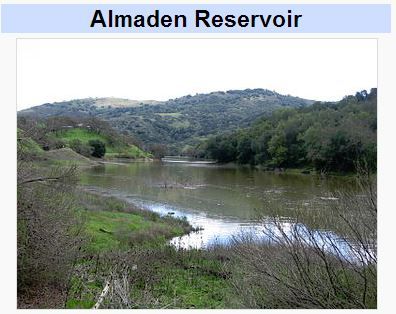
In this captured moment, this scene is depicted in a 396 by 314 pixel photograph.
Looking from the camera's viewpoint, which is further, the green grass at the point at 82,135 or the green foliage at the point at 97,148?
the green foliage at the point at 97,148

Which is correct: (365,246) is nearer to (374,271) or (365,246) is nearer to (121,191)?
(374,271)

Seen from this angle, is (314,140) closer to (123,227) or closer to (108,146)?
(123,227)

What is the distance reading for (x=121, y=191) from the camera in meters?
39.2

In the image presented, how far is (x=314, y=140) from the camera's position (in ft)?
216

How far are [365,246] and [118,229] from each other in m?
15.5

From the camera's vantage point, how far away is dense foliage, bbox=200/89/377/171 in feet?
186

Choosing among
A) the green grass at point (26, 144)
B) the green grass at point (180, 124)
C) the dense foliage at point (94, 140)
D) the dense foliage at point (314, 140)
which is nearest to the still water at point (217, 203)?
the green grass at point (26, 144)

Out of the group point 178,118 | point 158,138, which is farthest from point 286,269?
point 178,118

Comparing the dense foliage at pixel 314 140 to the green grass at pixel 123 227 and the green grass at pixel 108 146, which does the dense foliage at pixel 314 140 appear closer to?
the green grass at pixel 108 146

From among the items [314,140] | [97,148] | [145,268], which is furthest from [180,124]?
[145,268]

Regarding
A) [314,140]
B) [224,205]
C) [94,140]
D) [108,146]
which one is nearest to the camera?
[224,205]

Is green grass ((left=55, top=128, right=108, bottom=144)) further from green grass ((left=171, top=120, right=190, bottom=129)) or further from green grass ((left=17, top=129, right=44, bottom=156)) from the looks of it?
green grass ((left=17, top=129, right=44, bottom=156))

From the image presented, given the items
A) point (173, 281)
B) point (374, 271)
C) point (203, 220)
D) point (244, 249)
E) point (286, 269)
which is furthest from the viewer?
point (203, 220)

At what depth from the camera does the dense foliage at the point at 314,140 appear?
56594 millimetres
